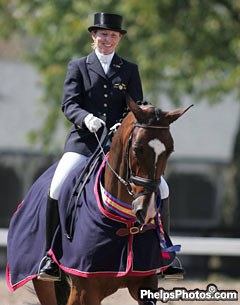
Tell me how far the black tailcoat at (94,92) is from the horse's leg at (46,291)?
1380 mm

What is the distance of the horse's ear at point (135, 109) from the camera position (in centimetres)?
657

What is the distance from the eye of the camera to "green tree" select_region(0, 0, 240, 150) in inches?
776

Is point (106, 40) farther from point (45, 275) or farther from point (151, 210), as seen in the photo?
point (45, 275)

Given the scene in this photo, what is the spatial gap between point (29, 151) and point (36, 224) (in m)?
19.0

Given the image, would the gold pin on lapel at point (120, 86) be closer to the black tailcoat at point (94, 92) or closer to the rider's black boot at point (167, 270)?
the black tailcoat at point (94, 92)

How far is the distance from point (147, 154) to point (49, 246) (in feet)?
5.35

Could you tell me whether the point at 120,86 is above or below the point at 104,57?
below

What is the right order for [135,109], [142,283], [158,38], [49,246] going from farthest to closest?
[158,38] → [49,246] → [142,283] → [135,109]

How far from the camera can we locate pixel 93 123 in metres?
7.21

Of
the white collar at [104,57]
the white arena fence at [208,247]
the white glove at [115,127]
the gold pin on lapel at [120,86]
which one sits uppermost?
the white collar at [104,57]

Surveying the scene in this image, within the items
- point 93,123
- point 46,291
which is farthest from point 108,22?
point 46,291

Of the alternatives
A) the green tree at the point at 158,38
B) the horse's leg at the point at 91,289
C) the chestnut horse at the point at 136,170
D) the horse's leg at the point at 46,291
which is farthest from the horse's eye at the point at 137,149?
the green tree at the point at 158,38

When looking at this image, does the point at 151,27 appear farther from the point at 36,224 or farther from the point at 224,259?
the point at 36,224

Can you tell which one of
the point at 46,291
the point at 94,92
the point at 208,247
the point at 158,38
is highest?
the point at 158,38
